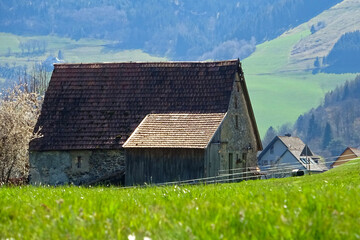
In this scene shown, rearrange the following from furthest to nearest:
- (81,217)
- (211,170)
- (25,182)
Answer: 1. (25,182)
2. (211,170)
3. (81,217)

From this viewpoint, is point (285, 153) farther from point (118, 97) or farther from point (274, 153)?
point (118, 97)

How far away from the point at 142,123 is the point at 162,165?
3.51 m

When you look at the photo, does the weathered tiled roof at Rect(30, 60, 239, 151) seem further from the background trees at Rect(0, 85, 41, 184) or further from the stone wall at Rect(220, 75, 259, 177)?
the stone wall at Rect(220, 75, 259, 177)

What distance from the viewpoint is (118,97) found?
5281 cm

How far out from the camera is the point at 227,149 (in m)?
51.7

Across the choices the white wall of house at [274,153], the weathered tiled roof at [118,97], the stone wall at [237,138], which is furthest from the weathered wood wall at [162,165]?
the white wall of house at [274,153]

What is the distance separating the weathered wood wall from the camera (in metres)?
47.1

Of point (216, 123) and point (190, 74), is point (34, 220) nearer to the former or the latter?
point (216, 123)

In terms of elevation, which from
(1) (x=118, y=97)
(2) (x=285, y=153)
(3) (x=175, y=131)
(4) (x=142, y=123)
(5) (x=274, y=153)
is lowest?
(3) (x=175, y=131)

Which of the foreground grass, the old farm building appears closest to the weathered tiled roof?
the old farm building

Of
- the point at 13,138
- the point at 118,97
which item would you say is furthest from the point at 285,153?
the point at 13,138

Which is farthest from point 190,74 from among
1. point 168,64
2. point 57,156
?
point 57,156

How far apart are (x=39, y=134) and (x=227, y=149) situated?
35.2 ft

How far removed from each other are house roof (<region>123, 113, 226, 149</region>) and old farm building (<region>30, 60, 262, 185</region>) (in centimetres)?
5
